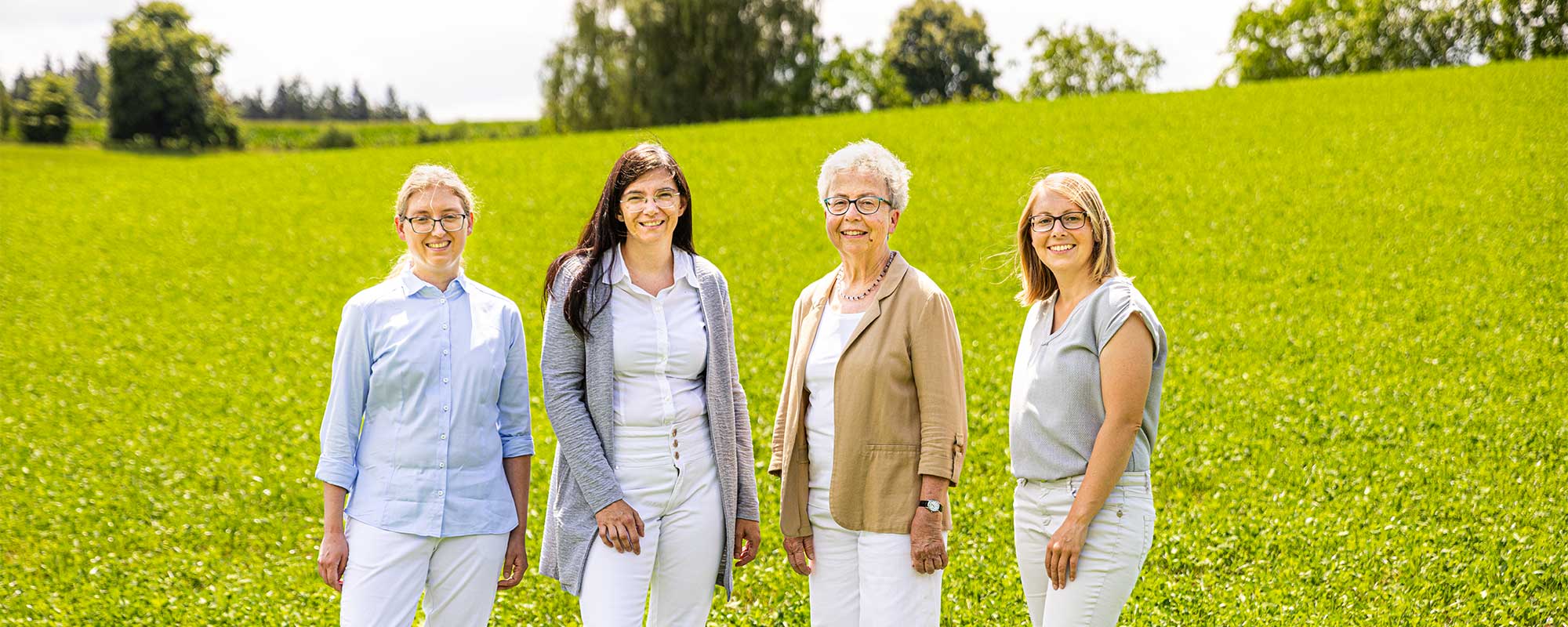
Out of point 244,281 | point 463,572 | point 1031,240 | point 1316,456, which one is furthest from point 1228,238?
point 244,281

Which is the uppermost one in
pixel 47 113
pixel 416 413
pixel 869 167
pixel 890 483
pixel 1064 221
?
pixel 47 113

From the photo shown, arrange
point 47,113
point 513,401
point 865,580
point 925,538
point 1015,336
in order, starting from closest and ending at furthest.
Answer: point 925,538 → point 865,580 → point 513,401 → point 1015,336 → point 47,113

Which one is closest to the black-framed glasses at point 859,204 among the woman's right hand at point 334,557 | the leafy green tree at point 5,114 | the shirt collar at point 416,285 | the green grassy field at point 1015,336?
the shirt collar at point 416,285

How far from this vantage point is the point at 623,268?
→ 11.2 ft

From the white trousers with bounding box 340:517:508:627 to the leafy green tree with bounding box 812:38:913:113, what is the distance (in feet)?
123

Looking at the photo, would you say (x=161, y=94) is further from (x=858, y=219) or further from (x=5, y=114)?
(x=858, y=219)

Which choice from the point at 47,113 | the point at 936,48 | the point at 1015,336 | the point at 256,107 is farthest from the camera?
the point at 256,107

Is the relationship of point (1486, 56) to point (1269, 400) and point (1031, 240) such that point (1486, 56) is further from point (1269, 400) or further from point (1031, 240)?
point (1031, 240)

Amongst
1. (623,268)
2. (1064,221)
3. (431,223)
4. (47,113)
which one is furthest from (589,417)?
(47,113)

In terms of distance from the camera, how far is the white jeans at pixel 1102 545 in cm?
322

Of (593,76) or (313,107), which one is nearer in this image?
(593,76)

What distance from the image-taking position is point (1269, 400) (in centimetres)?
860

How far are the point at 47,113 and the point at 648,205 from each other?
162ft

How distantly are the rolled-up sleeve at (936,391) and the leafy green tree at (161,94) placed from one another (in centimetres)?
4481
